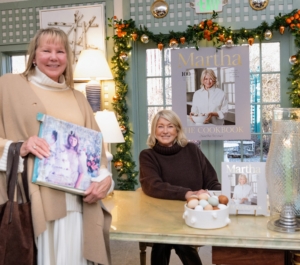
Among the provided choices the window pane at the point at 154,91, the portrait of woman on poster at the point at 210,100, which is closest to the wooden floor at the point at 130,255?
the portrait of woman on poster at the point at 210,100

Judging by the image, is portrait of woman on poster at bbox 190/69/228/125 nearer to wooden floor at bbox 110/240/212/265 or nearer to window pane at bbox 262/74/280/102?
window pane at bbox 262/74/280/102

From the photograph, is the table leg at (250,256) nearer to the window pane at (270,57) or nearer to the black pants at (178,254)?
the black pants at (178,254)

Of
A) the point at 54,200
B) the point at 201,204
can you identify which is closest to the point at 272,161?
the point at 201,204

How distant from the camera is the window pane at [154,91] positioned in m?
4.10

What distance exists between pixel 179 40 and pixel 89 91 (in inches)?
43.6

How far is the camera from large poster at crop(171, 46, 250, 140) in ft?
12.6

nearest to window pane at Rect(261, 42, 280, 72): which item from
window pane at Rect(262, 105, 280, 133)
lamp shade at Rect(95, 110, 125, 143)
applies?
window pane at Rect(262, 105, 280, 133)

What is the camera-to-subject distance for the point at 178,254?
2.06 metres

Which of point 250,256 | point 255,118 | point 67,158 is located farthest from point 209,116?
point 67,158

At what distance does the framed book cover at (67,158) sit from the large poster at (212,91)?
2595mm

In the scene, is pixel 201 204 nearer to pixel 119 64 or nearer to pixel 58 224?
pixel 58 224

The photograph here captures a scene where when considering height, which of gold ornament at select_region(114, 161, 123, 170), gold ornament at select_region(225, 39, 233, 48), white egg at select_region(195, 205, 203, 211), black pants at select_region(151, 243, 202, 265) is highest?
gold ornament at select_region(225, 39, 233, 48)

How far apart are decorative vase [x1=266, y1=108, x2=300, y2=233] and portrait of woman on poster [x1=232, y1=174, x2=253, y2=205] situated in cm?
15

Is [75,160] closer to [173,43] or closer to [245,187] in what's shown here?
[245,187]
